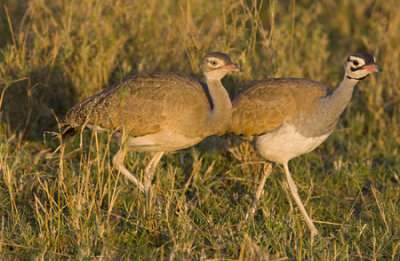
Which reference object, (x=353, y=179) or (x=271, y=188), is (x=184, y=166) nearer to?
(x=271, y=188)

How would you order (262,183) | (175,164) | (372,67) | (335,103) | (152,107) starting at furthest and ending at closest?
(175,164) → (262,183) → (152,107) → (335,103) → (372,67)

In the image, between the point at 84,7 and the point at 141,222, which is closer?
the point at 141,222

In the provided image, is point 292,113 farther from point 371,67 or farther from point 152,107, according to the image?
point 152,107

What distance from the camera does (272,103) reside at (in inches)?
193

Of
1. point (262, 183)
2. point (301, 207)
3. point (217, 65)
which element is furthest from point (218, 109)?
point (301, 207)

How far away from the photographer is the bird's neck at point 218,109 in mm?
4832

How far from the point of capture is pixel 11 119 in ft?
19.6

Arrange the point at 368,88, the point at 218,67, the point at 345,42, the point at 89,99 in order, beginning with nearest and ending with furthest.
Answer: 1. the point at 218,67
2. the point at 89,99
3. the point at 368,88
4. the point at 345,42

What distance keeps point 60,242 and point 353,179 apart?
9.99ft

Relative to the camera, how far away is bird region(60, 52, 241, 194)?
482 cm

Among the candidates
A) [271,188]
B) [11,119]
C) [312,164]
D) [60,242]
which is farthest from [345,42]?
[60,242]

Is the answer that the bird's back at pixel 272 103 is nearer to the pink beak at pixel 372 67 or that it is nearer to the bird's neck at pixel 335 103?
the bird's neck at pixel 335 103

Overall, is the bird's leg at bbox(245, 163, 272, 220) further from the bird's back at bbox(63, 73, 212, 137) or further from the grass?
the bird's back at bbox(63, 73, 212, 137)

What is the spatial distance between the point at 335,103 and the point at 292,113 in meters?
0.38
